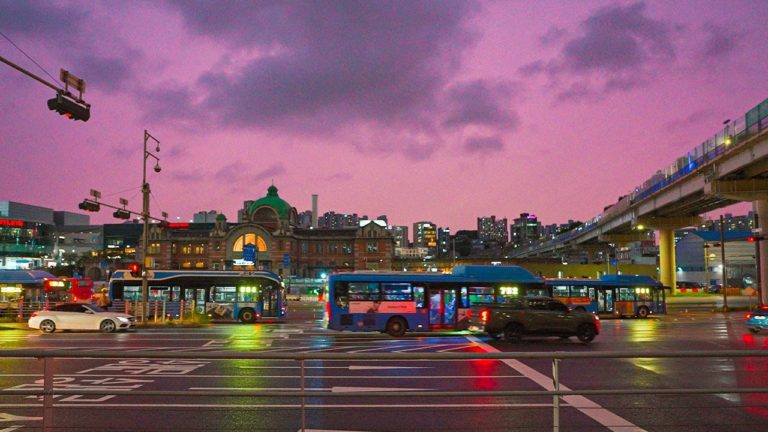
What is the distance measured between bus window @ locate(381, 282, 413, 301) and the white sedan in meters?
12.8

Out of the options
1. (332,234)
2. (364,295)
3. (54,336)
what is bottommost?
(54,336)

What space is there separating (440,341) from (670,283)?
197 ft

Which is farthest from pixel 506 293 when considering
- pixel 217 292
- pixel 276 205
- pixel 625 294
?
pixel 276 205

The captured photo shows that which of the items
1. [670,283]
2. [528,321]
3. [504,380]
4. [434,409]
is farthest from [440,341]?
[670,283]

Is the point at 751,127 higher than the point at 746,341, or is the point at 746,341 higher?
the point at 751,127

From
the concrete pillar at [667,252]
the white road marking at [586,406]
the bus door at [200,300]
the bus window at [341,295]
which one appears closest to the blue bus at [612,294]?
the bus window at [341,295]

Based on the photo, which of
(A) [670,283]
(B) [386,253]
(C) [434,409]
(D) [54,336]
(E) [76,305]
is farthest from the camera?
(B) [386,253]

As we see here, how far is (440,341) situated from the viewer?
23547 mm

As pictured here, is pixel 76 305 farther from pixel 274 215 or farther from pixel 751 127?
pixel 274 215

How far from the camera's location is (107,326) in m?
28.4

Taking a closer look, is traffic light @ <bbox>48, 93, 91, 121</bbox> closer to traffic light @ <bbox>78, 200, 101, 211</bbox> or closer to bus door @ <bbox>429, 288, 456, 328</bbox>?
traffic light @ <bbox>78, 200, 101, 211</bbox>

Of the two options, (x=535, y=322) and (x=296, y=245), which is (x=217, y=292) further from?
(x=296, y=245)

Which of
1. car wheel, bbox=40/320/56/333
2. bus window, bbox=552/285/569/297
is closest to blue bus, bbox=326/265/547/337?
bus window, bbox=552/285/569/297

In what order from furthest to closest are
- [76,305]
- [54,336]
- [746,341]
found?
[76,305] < [54,336] < [746,341]
